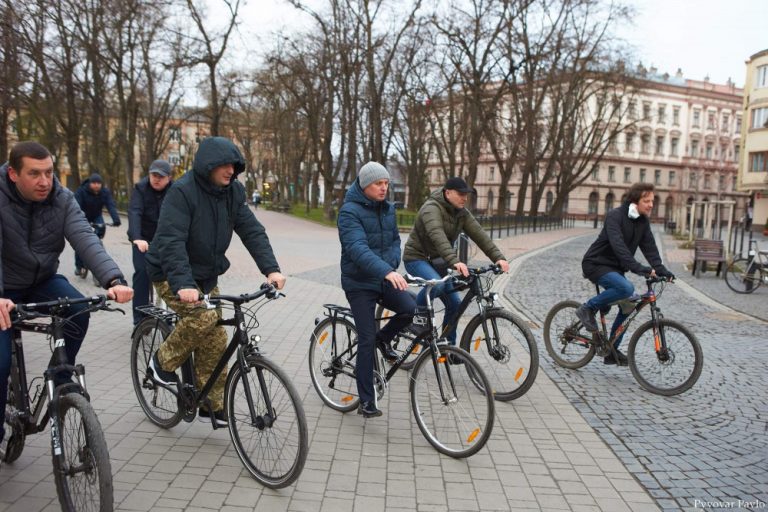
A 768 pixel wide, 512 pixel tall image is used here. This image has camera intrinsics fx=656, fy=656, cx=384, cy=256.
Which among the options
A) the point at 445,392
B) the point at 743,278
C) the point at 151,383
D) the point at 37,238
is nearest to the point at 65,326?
the point at 37,238

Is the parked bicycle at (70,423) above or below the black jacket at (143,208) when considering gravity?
below

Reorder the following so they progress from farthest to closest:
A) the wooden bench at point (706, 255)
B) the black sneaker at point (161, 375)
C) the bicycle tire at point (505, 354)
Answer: the wooden bench at point (706, 255) → the bicycle tire at point (505, 354) → the black sneaker at point (161, 375)

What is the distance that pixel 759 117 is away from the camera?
5153 centimetres

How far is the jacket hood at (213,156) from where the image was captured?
3830 millimetres

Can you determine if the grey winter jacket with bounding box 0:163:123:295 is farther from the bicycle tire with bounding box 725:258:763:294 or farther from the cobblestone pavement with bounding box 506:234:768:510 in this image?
the bicycle tire with bounding box 725:258:763:294

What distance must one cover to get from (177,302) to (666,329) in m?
4.03

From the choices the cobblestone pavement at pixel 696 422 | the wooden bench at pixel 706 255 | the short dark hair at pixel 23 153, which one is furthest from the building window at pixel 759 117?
the short dark hair at pixel 23 153

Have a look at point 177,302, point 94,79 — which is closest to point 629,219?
point 177,302

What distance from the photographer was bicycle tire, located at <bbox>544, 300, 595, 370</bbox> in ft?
21.0

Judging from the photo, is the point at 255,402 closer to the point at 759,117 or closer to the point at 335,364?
the point at 335,364

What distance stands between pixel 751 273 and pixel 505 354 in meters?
10.4

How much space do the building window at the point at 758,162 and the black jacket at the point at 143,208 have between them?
5412cm

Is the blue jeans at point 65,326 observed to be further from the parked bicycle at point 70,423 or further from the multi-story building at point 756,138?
the multi-story building at point 756,138

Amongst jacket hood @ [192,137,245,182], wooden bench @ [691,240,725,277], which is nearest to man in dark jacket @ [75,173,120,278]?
jacket hood @ [192,137,245,182]
